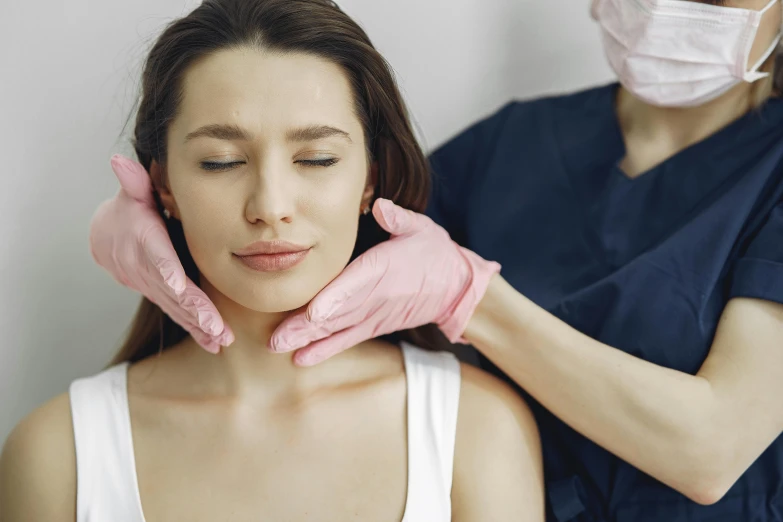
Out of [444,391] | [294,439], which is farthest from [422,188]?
[294,439]

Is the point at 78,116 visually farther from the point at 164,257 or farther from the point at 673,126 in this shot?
the point at 673,126

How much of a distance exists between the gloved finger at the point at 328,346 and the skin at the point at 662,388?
18 cm

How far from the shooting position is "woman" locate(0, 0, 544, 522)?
3.96 feet

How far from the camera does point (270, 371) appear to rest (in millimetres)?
1382

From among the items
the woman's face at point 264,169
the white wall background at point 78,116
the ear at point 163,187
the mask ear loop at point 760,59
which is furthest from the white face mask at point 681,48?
the ear at point 163,187

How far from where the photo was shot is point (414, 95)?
1803 mm

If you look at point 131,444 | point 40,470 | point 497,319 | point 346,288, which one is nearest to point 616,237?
point 497,319

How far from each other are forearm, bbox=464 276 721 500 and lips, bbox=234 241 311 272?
0.34 meters

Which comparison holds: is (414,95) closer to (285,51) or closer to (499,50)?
(499,50)

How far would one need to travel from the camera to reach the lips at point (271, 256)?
120cm

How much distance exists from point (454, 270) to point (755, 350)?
1.53 feet

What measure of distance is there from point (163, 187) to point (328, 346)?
0.36 metres

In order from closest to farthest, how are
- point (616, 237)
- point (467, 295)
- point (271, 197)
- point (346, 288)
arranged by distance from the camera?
point (271, 197) → point (346, 288) → point (467, 295) → point (616, 237)

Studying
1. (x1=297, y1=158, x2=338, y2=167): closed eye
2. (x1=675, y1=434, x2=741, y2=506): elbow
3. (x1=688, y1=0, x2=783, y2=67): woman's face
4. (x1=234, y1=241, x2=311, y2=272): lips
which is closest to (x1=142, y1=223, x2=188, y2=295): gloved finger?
(x1=234, y1=241, x2=311, y2=272): lips
